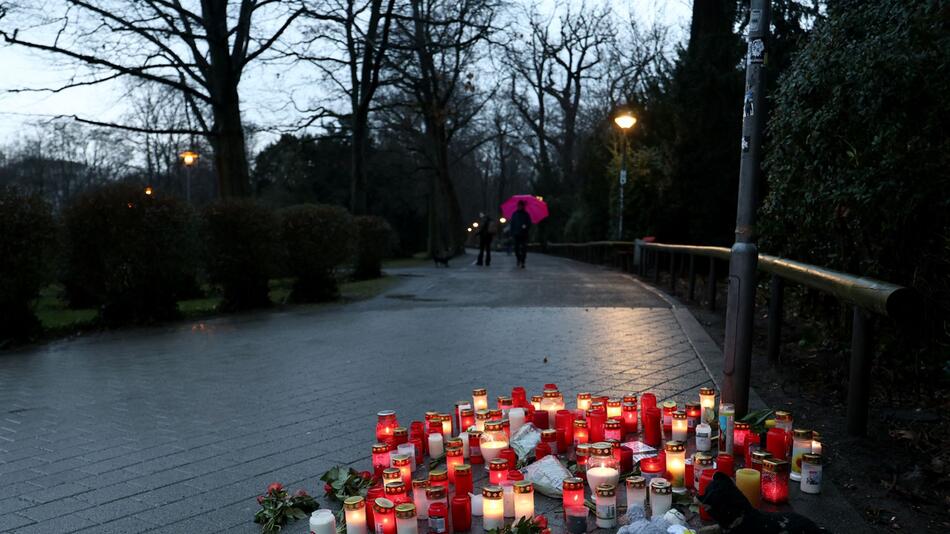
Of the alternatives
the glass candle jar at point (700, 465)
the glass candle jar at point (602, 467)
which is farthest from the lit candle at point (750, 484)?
the glass candle jar at point (602, 467)

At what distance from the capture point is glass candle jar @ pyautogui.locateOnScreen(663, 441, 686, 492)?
340 centimetres

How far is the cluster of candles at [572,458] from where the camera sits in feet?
9.80

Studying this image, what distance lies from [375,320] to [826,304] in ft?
21.0

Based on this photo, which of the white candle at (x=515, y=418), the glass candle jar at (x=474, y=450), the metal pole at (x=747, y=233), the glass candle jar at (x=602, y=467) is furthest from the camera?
the white candle at (x=515, y=418)

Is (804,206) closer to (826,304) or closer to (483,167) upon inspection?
(826,304)

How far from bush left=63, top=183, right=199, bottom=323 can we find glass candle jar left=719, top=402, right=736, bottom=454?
8.91 metres

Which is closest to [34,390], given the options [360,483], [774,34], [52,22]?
[360,483]

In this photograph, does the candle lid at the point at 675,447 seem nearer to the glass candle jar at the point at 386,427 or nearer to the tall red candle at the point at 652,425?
the tall red candle at the point at 652,425

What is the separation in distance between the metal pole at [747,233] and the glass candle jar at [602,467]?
1.30 m

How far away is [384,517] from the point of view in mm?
2908

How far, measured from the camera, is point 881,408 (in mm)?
4543

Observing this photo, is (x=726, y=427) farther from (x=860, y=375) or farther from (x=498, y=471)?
(x=498, y=471)

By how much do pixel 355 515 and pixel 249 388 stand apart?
3.46m

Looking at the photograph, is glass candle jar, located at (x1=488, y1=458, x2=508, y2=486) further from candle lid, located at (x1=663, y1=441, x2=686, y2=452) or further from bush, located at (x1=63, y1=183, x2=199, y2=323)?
bush, located at (x1=63, y1=183, x2=199, y2=323)
